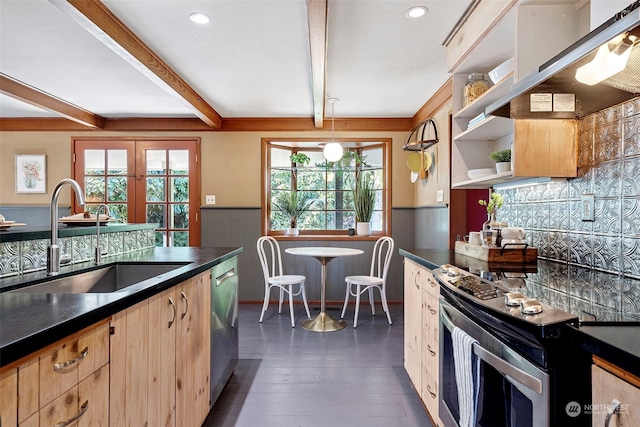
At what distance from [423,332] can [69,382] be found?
65.9 inches

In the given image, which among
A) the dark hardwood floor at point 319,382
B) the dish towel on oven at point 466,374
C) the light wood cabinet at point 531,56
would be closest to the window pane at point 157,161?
A: the dark hardwood floor at point 319,382

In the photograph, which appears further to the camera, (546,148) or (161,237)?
(161,237)

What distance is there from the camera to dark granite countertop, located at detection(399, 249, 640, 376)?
675 mm

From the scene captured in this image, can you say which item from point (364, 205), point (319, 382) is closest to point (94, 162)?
point (364, 205)

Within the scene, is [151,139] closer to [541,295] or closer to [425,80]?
[425,80]

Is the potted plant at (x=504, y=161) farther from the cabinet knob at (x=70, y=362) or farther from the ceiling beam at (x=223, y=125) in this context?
the ceiling beam at (x=223, y=125)

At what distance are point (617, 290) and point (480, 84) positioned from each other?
1.49 m

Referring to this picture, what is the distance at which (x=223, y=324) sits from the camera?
2197mm

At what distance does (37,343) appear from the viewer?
713 mm

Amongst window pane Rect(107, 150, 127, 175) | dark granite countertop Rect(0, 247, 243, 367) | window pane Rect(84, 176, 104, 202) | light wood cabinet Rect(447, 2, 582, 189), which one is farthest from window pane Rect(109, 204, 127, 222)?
light wood cabinet Rect(447, 2, 582, 189)

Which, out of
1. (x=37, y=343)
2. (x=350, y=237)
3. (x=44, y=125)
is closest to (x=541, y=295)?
(x=37, y=343)

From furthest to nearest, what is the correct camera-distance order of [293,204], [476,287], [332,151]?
[293,204] → [332,151] → [476,287]

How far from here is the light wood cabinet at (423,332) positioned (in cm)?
178

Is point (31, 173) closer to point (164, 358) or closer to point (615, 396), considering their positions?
point (164, 358)
